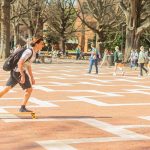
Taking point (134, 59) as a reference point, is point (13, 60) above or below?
above

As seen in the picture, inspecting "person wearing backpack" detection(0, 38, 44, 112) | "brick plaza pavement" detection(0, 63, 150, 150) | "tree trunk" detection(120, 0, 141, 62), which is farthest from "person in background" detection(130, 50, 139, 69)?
"person wearing backpack" detection(0, 38, 44, 112)

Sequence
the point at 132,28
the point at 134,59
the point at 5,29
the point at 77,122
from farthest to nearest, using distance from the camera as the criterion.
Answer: the point at 5,29 → the point at 132,28 → the point at 134,59 → the point at 77,122

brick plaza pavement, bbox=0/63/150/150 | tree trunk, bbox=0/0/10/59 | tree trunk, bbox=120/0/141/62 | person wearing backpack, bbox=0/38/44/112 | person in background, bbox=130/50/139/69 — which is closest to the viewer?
brick plaza pavement, bbox=0/63/150/150

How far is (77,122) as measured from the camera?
10492mm

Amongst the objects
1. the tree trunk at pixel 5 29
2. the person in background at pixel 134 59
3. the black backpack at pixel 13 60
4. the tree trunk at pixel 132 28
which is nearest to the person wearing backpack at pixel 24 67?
the black backpack at pixel 13 60

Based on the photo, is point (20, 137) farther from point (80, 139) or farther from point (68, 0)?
point (68, 0)

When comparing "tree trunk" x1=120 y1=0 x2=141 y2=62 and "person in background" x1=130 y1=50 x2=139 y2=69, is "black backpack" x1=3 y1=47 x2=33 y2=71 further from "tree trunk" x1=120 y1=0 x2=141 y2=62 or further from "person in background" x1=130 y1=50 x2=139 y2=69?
"tree trunk" x1=120 y1=0 x2=141 y2=62

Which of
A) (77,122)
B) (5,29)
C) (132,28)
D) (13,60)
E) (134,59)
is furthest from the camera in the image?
(5,29)

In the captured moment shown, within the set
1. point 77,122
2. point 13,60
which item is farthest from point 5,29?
point 77,122

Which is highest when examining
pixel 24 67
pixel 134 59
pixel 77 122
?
pixel 24 67

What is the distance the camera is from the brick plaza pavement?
27.2 feet

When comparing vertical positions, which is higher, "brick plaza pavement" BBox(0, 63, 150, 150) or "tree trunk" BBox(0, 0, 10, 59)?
"tree trunk" BBox(0, 0, 10, 59)

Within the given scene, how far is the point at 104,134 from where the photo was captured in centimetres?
923

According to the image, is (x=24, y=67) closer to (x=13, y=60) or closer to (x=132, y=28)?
(x=13, y=60)
